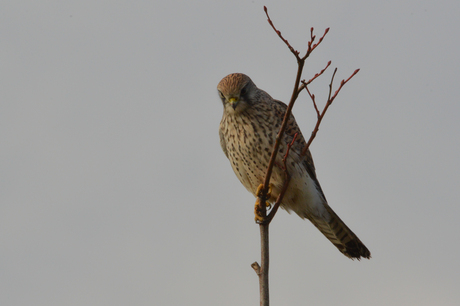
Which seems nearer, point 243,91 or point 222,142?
point 243,91

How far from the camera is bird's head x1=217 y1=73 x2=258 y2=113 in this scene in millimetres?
5195

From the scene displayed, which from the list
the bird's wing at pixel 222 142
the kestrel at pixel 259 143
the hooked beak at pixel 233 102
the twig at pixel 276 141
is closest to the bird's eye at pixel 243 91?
the kestrel at pixel 259 143

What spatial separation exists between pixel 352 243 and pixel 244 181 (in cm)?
144

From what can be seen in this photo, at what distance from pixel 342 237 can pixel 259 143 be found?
163cm

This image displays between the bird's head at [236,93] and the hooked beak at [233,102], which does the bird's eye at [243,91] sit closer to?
the bird's head at [236,93]

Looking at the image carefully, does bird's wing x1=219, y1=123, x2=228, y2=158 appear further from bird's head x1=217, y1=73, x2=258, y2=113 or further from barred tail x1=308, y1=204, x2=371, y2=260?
barred tail x1=308, y1=204, x2=371, y2=260

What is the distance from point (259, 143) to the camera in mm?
5090

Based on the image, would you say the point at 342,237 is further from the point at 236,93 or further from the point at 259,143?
the point at 236,93

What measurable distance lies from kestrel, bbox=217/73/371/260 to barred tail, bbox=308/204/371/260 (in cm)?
27

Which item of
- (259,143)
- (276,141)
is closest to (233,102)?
(259,143)

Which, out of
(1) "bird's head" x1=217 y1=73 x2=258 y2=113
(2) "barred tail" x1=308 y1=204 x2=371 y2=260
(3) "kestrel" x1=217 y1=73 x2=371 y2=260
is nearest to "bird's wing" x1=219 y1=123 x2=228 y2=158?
(3) "kestrel" x1=217 y1=73 x2=371 y2=260

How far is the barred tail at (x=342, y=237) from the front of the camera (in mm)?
5973

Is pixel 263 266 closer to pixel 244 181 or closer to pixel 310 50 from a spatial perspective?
pixel 310 50

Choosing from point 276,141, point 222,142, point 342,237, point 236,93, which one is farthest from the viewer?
point 342,237
